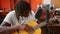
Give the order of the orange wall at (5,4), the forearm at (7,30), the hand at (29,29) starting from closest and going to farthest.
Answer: the forearm at (7,30), the hand at (29,29), the orange wall at (5,4)

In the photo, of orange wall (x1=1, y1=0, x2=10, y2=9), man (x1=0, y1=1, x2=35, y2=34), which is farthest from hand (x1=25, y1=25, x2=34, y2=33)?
orange wall (x1=1, y1=0, x2=10, y2=9)

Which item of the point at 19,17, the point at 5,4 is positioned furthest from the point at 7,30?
the point at 5,4

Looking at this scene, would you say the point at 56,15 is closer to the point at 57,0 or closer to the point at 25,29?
the point at 57,0

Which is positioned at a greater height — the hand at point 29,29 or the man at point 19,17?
the man at point 19,17

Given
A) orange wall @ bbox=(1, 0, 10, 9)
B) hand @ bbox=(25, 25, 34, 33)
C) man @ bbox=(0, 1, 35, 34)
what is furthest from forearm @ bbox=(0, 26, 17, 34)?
orange wall @ bbox=(1, 0, 10, 9)

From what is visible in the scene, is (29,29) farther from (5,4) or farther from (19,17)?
(5,4)

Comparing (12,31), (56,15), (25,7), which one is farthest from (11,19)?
(56,15)

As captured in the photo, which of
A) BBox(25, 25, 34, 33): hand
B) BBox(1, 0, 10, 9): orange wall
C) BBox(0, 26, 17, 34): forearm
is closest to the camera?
BBox(0, 26, 17, 34): forearm

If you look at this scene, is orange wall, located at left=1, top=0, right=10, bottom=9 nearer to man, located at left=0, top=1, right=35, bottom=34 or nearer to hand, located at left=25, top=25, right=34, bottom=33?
man, located at left=0, top=1, right=35, bottom=34

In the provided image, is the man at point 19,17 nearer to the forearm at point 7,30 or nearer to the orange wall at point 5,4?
the forearm at point 7,30

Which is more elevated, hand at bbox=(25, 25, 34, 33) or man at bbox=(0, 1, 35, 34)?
man at bbox=(0, 1, 35, 34)

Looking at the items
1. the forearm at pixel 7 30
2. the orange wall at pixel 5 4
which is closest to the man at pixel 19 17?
the forearm at pixel 7 30

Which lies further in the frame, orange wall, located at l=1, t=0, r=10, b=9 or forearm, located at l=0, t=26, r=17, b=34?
orange wall, located at l=1, t=0, r=10, b=9

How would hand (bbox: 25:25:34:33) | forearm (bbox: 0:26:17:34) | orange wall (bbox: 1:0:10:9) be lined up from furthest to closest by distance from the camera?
orange wall (bbox: 1:0:10:9)
hand (bbox: 25:25:34:33)
forearm (bbox: 0:26:17:34)
